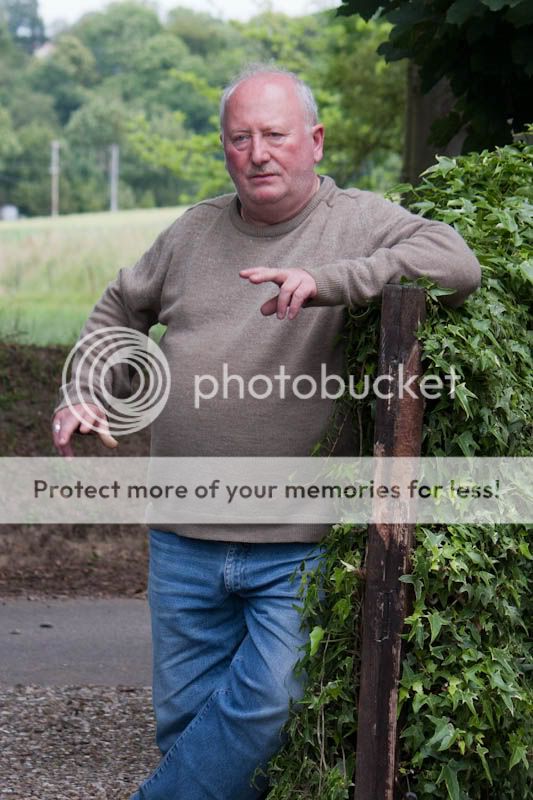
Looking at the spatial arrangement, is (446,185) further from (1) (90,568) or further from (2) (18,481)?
(2) (18,481)

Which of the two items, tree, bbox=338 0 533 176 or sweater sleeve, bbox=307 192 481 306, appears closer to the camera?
sweater sleeve, bbox=307 192 481 306

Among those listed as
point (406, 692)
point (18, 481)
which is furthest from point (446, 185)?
point (18, 481)

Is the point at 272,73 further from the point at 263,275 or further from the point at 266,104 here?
the point at 263,275

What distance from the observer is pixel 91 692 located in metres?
4.64

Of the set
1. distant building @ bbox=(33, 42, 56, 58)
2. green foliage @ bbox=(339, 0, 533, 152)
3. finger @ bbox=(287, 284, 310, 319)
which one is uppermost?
distant building @ bbox=(33, 42, 56, 58)

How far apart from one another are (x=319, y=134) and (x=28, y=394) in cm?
591

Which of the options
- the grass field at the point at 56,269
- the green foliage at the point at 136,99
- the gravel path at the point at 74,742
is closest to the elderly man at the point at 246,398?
the gravel path at the point at 74,742

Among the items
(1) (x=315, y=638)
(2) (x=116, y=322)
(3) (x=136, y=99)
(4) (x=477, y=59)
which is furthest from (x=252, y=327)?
(3) (x=136, y=99)

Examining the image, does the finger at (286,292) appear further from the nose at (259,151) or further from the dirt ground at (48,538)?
the dirt ground at (48,538)

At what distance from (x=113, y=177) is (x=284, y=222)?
26311mm

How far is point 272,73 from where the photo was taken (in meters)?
2.96

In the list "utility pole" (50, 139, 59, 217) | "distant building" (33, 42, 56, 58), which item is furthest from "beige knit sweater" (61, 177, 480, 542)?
"distant building" (33, 42, 56, 58)

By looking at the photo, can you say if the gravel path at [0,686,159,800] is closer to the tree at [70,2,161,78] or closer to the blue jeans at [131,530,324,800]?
the blue jeans at [131,530,324,800]

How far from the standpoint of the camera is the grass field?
10.5 meters
